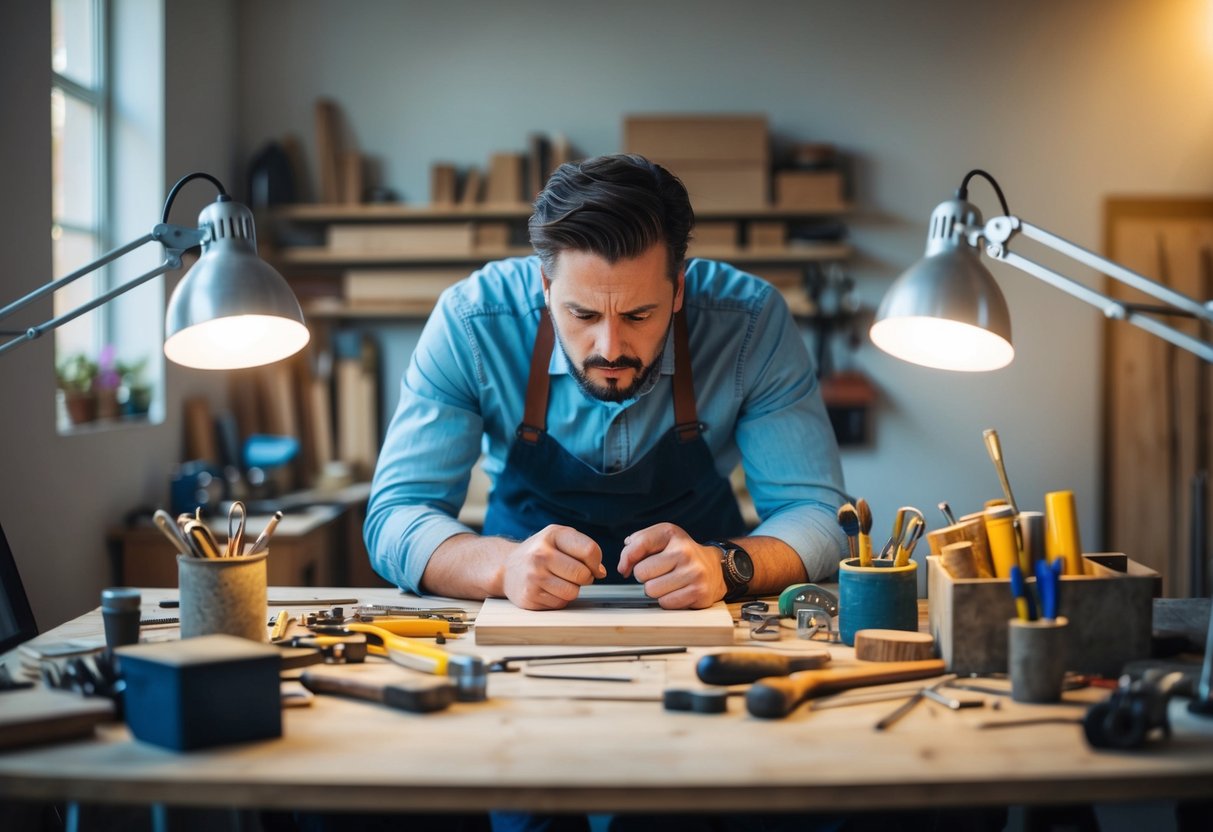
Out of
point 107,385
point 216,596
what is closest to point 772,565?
point 216,596

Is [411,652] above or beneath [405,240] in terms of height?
beneath

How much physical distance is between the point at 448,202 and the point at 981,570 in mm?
3839

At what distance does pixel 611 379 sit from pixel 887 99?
12.0ft

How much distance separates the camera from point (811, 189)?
4.93 metres

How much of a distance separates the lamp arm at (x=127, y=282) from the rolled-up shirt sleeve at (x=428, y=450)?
581mm

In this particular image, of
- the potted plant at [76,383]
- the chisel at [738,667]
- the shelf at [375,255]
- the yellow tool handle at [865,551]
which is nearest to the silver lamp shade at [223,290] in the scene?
the chisel at [738,667]

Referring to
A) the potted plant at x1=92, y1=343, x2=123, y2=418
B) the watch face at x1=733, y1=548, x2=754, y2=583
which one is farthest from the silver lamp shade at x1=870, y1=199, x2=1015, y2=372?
the potted plant at x1=92, y1=343, x2=123, y2=418

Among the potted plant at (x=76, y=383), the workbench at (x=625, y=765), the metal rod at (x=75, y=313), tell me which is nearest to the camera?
the workbench at (x=625, y=765)

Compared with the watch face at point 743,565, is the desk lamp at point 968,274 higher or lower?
higher

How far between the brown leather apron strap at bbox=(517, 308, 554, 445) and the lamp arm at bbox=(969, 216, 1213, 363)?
0.91m

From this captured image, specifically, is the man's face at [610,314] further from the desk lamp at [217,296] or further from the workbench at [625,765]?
the workbench at [625,765]

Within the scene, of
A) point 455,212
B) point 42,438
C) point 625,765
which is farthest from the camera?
point 455,212

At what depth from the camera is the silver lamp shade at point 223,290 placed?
4.93 feet

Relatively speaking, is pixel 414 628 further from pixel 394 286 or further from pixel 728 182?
pixel 728 182
